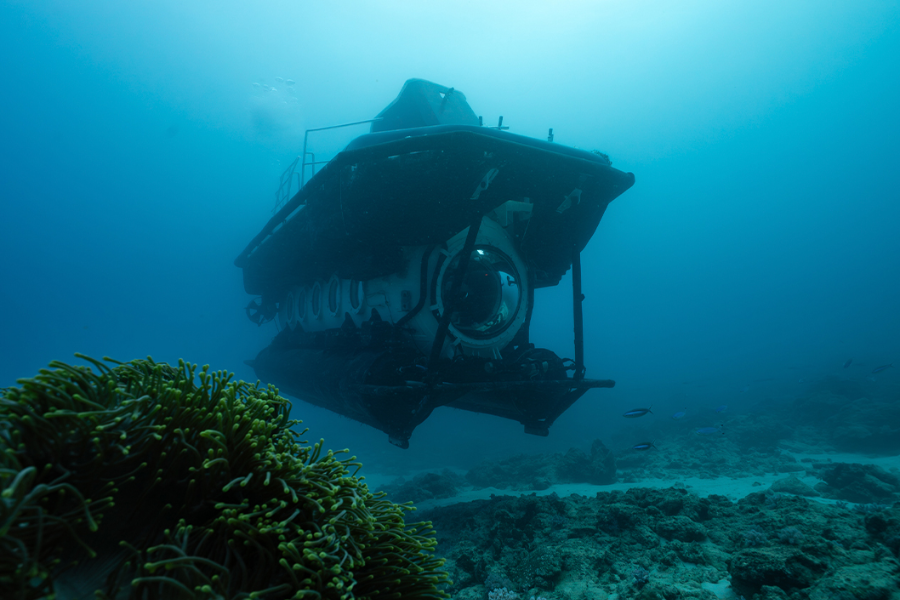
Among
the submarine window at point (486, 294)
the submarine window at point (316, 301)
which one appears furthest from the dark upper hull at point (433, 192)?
the submarine window at point (316, 301)

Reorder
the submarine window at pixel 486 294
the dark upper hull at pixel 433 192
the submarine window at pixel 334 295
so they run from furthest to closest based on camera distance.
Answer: the submarine window at pixel 334 295 → the submarine window at pixel 486 294 → the dark upper hull at pixel 433 192

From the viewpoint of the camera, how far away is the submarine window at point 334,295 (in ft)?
27.0

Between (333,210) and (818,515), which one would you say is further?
(333,210)

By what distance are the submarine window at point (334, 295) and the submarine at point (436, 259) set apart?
0.17ft

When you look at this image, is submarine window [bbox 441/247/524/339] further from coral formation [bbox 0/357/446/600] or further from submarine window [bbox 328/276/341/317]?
coral formation [bbox 0/357/446/600]

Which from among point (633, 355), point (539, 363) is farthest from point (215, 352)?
point (539, 363)

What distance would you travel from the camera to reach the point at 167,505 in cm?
154

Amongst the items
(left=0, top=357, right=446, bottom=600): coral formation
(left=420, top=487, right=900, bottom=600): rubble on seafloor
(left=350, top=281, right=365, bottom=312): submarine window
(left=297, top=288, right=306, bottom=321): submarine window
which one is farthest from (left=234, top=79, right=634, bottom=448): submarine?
(left=0, top=357, right=446, bottom=600): coral formation

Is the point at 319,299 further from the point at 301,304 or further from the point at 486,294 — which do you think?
the point at 486,294

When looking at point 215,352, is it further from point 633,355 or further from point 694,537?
point 694,537

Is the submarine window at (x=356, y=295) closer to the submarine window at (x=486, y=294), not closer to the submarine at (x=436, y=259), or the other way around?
the submarine at (x=436, y=259)

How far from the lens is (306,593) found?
4.82ft

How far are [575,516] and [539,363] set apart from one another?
2.46 m

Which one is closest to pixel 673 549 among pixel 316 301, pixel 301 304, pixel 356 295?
pixel 356 295
